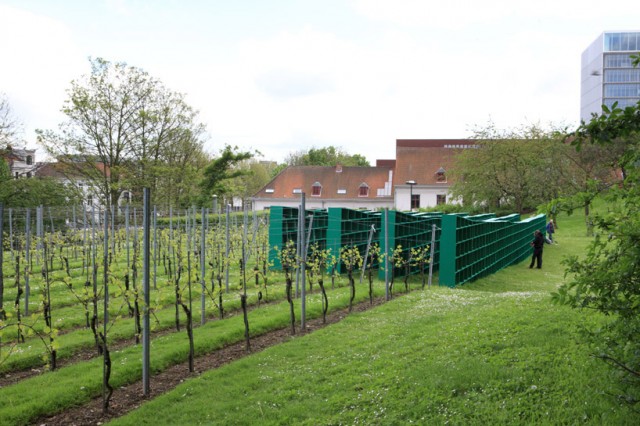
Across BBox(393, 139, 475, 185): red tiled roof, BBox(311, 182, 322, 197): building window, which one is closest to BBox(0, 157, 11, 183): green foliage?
BBox(311, 182, 322, 197): building window

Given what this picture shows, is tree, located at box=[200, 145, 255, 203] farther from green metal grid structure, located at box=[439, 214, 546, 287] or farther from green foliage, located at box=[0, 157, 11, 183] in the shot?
green metal grid structure, located at box=[439, 214, 546, 287]

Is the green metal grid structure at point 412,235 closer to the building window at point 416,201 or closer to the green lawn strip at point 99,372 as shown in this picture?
the green lawn strip at point 99,372

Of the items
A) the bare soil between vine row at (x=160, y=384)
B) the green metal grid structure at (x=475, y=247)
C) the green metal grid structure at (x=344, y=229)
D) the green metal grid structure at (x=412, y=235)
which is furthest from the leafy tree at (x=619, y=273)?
the green metal grid structure at (x=344, y=229)

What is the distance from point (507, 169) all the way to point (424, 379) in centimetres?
3845

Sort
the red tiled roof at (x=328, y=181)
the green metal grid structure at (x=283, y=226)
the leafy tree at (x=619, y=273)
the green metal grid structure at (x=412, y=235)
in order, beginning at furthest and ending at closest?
the red tiled roof at (x=328, y=181), the green metal grid structure at (x=283, y=226), the green metal grid structure at (x=412, y=235), the leafy tree at (x=619, y=273)

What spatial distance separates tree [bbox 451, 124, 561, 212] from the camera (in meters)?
37.3

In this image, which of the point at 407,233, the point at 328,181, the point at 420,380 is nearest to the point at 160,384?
the point at 420,380

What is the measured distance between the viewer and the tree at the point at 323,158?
81.8 metres

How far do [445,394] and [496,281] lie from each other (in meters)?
13.8

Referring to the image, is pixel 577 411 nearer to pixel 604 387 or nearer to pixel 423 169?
pixel 604 387

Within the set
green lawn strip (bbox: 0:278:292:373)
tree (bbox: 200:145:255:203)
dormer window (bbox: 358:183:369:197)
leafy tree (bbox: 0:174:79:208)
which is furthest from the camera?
dormer window (bbox: 358:183:369:197)

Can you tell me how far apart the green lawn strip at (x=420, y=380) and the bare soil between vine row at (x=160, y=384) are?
36 centimetres

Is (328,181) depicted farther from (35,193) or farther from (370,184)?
(35,193)

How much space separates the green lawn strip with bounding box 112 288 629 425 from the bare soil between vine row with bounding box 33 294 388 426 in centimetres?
36
